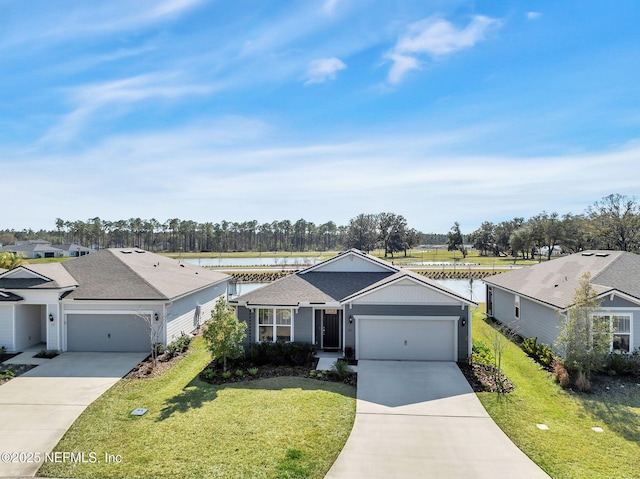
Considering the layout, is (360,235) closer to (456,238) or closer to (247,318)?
(456,238)

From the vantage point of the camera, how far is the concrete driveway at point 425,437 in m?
7.23

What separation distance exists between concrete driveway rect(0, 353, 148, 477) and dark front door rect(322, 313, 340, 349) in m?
7.25

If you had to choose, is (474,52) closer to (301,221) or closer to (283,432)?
(283,432)

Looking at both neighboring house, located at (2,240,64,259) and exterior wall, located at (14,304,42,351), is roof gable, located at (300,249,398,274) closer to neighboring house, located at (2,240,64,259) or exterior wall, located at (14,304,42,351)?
exterior wall, located at (14,304,42,351)

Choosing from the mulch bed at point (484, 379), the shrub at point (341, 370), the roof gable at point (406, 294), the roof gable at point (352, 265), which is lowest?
the mulch bed at point (484, 379)

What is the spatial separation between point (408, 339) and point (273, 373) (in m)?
5.31

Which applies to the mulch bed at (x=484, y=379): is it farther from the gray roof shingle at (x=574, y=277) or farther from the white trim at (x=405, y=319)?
the gray roof shingle at (x=574, y=277)

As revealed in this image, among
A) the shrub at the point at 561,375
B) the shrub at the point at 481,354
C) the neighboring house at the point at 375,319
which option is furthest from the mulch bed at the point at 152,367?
the shrub at the point at 561,375

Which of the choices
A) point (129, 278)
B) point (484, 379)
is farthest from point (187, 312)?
point (484, 379)

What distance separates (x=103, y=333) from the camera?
50.8 ft

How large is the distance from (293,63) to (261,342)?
11.1 meters

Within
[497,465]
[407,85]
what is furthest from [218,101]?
[497,465]

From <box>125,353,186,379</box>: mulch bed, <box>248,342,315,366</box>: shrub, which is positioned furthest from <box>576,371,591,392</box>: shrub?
<box>125,353,186,379</box>: mulch bed

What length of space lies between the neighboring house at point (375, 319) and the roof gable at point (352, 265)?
280 cm
